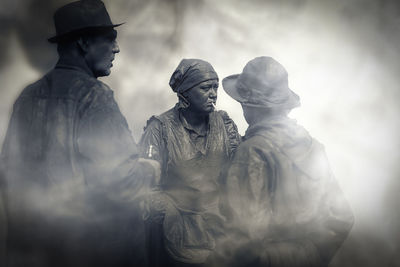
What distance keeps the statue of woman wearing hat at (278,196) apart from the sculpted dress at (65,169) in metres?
0.57

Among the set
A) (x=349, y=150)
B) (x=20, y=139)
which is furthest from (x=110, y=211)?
(x=349, y=150)

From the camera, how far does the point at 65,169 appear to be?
221 cm

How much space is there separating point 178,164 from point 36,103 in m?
1.03

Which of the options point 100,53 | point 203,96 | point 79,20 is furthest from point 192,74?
point 79,20

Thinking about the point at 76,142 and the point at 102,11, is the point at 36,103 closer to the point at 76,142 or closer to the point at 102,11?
the point at 76,142

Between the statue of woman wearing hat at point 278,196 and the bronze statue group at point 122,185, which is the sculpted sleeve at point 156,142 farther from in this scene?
the statue of woman wearing hat at point 278,196

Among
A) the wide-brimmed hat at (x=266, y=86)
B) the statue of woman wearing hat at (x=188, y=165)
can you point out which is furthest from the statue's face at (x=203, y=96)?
the wide-brimmed hat at (x=266, y=86)

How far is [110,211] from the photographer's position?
7.72 ft

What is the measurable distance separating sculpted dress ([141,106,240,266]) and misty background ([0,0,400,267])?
3.31 feet

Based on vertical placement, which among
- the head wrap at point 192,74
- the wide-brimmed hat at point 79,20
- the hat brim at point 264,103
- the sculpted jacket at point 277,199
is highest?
the wide-brimmed hat at point 79,20

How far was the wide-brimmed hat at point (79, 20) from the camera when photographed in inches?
92.4

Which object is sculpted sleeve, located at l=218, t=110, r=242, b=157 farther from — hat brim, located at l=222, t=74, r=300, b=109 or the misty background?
the misty background

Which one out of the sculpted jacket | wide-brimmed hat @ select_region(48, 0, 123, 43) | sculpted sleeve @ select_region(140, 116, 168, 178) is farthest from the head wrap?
wide-brimmed hat @ select_region(48, 0, 123, 43)

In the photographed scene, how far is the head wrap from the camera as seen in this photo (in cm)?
301
